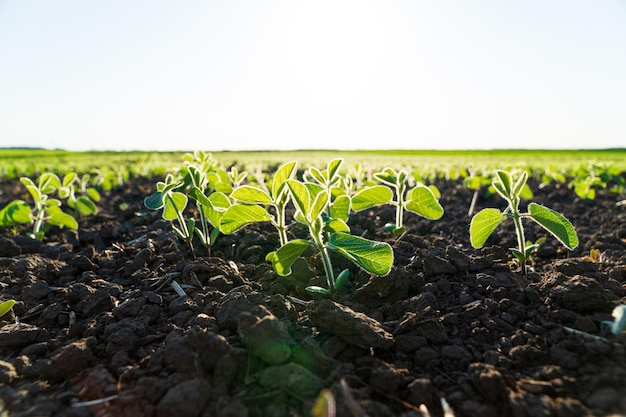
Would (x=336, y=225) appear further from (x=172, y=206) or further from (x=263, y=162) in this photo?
(x=263, y=162)

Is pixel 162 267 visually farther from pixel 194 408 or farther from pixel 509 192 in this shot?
pixel 509 192

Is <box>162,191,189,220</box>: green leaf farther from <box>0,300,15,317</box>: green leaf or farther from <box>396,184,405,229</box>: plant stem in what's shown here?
<box>396,184,405,229</box>: plant stem

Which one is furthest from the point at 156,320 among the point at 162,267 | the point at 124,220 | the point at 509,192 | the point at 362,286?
the point at 124,220

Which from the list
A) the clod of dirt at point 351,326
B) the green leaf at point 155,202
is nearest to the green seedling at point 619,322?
the clod of dirt at point 351,326

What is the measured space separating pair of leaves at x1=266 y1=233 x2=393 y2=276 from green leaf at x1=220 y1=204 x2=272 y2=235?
271 millimetres

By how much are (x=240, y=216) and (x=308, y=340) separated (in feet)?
2.45

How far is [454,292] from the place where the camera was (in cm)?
207

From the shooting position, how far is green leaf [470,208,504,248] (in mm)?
2166

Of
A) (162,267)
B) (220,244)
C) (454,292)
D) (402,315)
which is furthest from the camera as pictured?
(220,244)

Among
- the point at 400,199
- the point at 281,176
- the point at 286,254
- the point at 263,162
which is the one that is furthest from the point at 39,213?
the point at 263,162

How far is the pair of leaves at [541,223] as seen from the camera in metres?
2.05

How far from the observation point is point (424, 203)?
2.72m

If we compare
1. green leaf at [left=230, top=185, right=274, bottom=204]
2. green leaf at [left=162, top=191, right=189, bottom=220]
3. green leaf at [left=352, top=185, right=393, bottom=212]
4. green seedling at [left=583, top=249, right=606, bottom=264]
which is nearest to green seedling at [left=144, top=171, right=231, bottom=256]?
green leaf at [left=162, top=191, right=189, bottom=220]

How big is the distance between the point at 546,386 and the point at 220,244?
216 cm
